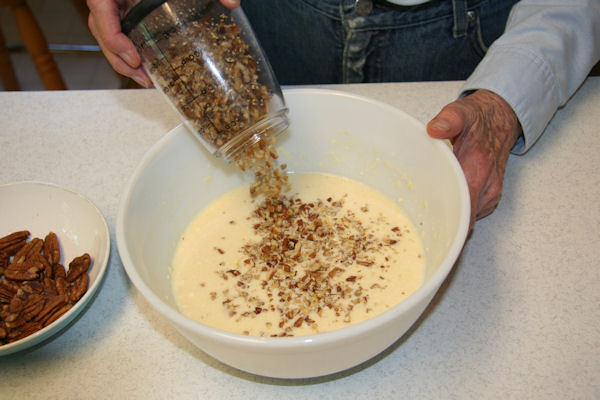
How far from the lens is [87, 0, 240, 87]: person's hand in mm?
856

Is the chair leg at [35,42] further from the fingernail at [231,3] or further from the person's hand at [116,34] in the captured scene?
the fingernail at [231,3]

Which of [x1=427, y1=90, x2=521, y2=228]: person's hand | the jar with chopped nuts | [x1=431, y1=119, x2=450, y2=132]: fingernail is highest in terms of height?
the jar with chopped nuts

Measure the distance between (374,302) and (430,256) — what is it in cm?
14

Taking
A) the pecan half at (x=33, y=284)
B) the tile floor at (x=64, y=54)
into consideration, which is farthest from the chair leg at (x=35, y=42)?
the pecan half at (x=33, y=284)

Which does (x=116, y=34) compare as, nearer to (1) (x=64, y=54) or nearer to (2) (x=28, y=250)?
(2) (x=28, y=250)

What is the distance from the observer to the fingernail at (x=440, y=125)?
866 millimetres

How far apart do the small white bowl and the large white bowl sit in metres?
0.13

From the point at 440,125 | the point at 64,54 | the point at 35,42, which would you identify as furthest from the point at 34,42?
the point at 440,125

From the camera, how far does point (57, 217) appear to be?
102 centimetres

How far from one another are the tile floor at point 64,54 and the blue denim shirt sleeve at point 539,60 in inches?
Answer: 91.3

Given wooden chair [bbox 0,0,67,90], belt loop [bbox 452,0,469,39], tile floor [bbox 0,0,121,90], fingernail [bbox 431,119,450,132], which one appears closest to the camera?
fingernail [bbox 431,119,450,132]

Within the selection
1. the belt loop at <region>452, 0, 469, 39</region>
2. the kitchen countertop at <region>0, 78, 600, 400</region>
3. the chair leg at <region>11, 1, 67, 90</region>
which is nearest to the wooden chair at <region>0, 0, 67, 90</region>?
the chair leg at <region>11, 1, 67, 90</region>

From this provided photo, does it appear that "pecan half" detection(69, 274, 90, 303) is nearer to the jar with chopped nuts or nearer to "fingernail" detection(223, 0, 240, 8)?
the jar with chopped nuts

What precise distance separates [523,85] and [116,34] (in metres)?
0.83
